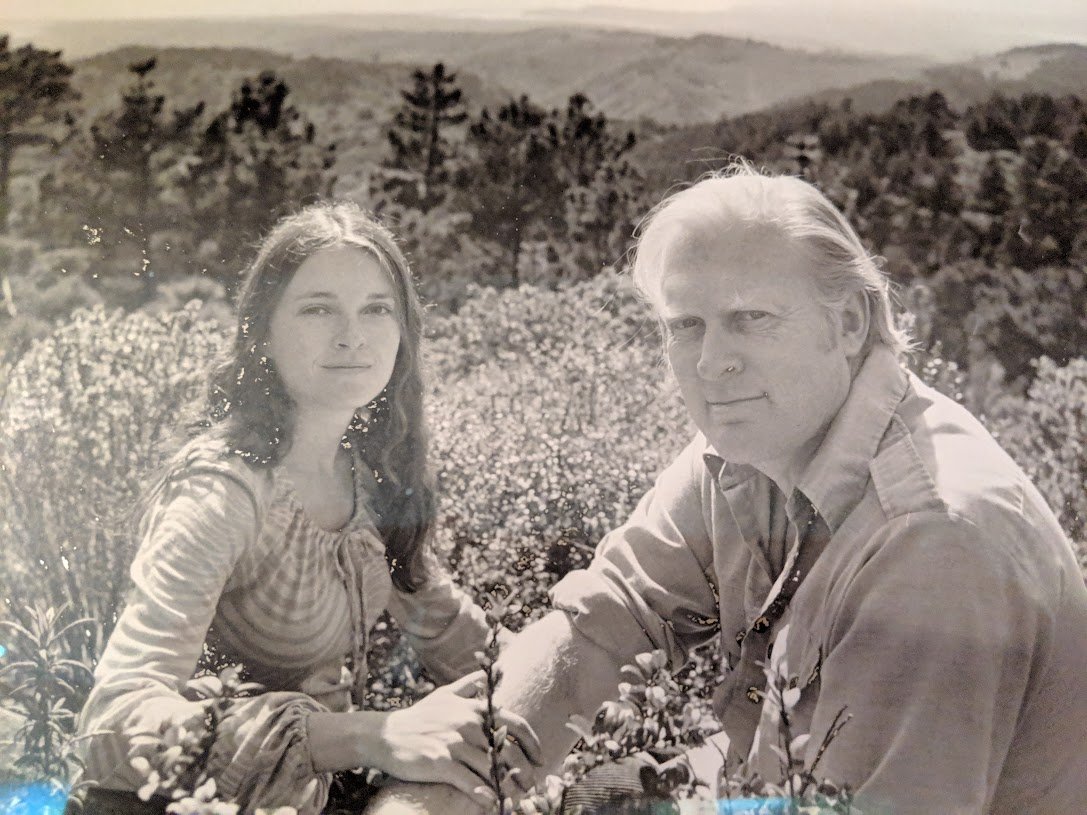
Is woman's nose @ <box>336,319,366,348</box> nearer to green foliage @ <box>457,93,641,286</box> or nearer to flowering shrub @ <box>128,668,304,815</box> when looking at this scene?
green foliage @ <box>457,93,641,286</box>

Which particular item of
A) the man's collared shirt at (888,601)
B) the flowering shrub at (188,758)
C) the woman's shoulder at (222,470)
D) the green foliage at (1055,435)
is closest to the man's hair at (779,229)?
the man's collared shirt at (888,601)

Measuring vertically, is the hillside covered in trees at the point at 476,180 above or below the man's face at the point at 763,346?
above

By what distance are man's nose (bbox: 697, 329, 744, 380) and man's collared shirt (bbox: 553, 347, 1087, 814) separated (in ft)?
0.42

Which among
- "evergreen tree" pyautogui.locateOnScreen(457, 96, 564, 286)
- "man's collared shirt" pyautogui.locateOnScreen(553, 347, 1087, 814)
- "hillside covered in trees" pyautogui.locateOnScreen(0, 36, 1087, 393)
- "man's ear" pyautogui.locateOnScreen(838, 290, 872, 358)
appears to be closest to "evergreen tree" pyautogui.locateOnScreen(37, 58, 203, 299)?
"hillside covered in trees" pyautogui.locateOnScreen(0, 36, 1087, 393)

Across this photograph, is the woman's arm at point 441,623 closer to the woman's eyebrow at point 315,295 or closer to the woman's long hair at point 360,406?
the woman's long hair at point 360,406

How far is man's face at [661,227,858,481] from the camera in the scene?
83.2 inches

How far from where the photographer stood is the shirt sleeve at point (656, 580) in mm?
2170

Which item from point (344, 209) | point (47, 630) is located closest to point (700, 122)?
point (344, 209)

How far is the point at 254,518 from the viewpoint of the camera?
2.10 meters

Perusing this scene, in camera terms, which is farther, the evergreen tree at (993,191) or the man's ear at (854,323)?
the evergreen tree at (993,191)

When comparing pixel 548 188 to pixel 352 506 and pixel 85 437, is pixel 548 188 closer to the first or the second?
pixel 352 506

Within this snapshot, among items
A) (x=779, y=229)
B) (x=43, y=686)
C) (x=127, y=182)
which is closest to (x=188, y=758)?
(x=43, y=686)

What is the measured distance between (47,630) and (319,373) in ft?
2.04

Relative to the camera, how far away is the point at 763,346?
211 cm
